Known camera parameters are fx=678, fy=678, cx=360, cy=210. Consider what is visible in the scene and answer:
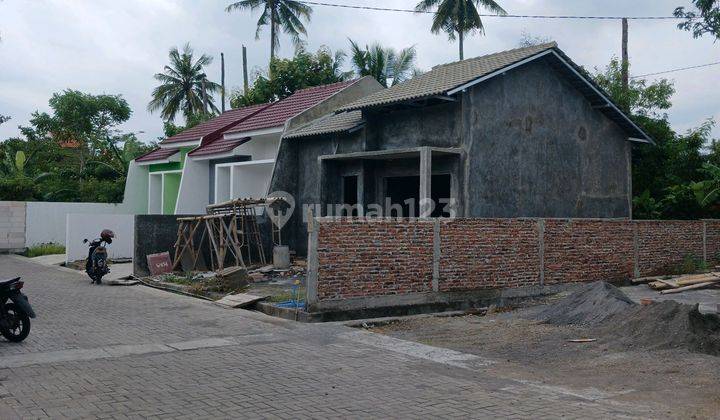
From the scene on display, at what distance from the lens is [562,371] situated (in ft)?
27.1

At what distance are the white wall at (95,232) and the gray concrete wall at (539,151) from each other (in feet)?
37.7

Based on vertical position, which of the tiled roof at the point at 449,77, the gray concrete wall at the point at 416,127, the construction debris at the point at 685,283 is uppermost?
the tiled roof at the point at 449,77

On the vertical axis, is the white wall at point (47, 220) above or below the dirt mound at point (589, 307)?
above

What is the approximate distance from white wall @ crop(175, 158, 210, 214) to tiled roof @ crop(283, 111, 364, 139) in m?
5.42

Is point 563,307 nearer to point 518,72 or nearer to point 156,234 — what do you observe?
point 518,72

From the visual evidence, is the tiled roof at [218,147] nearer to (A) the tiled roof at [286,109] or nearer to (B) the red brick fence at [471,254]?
(A) the tiled roof at [286,109]

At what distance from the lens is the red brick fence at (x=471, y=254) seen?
38.2 ft

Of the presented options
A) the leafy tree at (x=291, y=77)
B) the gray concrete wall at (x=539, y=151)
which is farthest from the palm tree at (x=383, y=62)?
the gray concrete wall at (x=539, y=151)

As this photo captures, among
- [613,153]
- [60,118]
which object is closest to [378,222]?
[613,153]

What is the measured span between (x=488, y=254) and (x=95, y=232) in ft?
45.5

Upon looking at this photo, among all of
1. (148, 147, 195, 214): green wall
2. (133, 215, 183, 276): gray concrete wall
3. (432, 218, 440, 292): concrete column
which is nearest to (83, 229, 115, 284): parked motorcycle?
(133, 215, 183, 276): gray concrete wall

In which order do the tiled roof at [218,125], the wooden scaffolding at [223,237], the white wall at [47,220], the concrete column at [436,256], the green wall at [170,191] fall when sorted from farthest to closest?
the green wall at [170,191] → the white wall at [47,220] → the tiled roof at [218,125] → the wooden scaffolding at [223,237] → the concrete column at [436,256]

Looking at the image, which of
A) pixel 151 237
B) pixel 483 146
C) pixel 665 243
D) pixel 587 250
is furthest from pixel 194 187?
pixel 665 243

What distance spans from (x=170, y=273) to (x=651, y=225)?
474 inches
